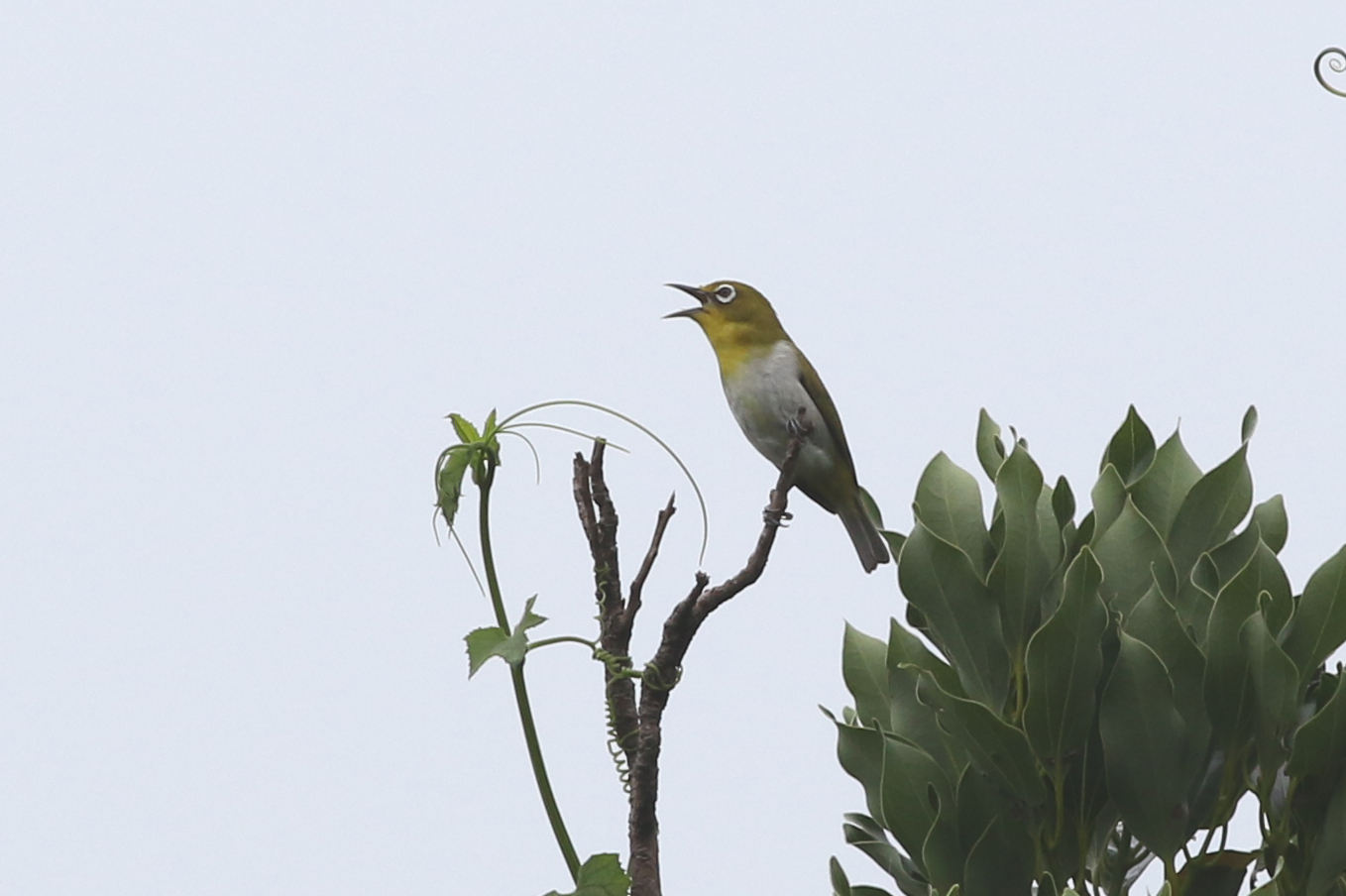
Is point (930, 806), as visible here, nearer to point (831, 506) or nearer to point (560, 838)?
point (560, 838)

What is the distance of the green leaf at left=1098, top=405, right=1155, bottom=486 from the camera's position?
2080mm

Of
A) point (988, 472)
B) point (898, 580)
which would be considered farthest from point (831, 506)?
point (898, 580)

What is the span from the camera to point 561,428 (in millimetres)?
2002

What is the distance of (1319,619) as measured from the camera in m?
1.73

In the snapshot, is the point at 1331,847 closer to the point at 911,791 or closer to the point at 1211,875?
the point at 1211,875

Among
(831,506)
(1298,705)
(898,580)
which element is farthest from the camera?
(831,506)

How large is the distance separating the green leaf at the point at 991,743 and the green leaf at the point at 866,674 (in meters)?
0.22

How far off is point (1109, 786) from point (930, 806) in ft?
0.74

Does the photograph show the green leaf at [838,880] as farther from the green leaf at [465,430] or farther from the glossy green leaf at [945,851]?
the green leaf at [465,430]

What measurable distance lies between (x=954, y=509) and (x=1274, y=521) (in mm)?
A: 447

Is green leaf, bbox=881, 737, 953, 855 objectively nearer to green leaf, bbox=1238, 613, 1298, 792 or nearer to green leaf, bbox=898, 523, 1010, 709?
green leaf, bbox=898, 523, 1010, 709

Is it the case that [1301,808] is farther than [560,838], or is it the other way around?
[560,838]

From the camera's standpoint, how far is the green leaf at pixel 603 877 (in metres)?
1.80

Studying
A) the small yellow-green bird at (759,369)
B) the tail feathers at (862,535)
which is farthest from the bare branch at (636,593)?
the tail feathers at (862,535)
